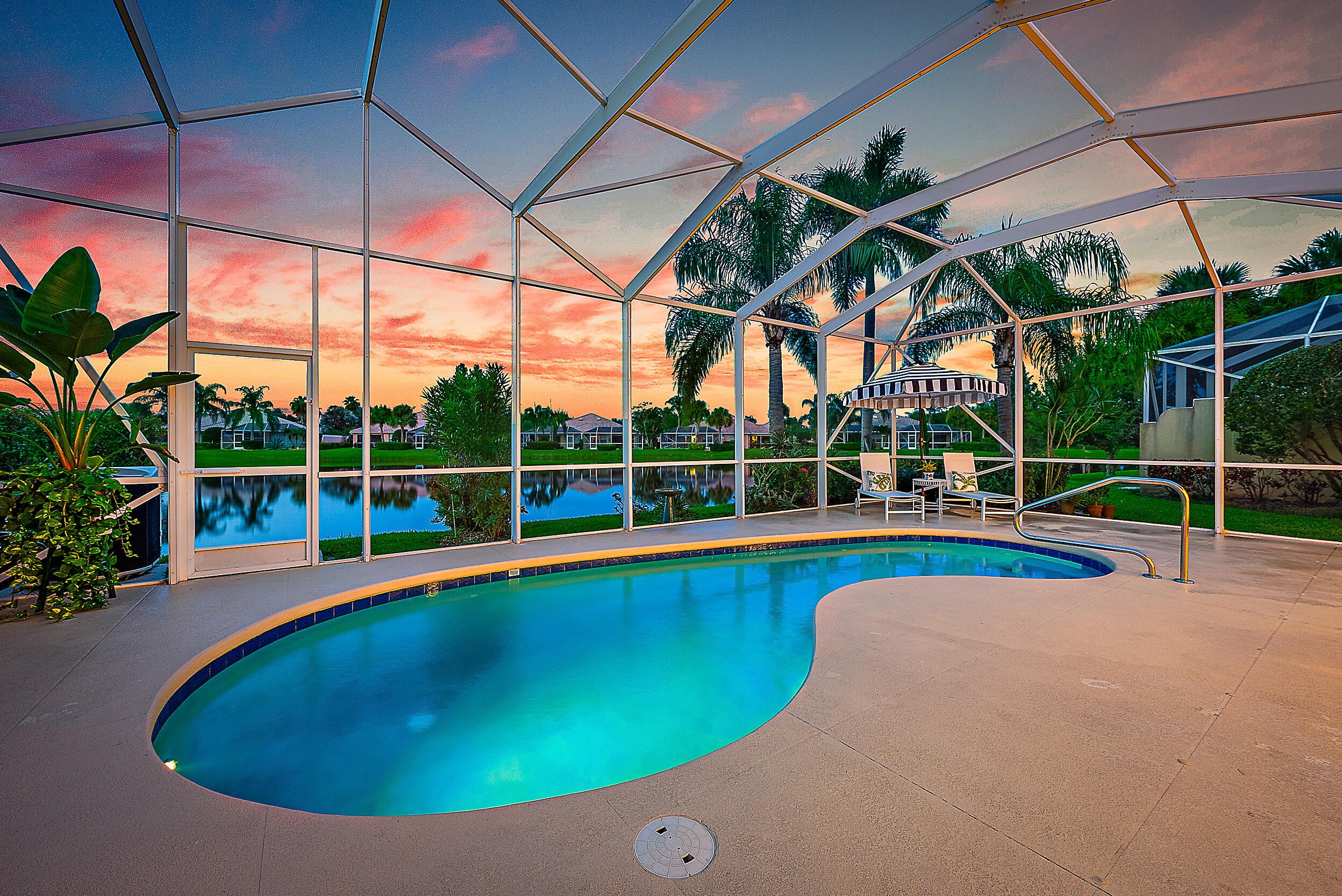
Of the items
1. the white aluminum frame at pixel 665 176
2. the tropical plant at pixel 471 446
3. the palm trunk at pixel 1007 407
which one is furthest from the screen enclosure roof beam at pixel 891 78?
the palm trunk at pixel 1007 407

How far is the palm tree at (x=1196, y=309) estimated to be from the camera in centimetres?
1309

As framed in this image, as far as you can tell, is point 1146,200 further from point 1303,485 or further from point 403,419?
point 403,419

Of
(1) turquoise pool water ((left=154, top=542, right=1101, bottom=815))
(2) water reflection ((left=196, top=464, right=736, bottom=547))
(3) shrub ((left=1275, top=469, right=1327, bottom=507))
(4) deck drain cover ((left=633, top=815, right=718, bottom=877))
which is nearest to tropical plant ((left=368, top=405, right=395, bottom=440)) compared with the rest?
(2) water reflection ((left=196, top=464, right=736, bottom=547))

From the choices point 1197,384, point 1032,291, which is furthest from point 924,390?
point 1197,384

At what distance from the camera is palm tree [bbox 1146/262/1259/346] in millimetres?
13086

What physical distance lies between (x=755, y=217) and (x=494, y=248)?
6698 mm

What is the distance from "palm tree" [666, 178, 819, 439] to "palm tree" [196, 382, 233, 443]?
798cm

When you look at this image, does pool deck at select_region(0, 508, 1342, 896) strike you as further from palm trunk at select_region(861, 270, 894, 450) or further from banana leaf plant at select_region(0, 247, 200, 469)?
palm trunk at select_region(861, 270, 894, 450)

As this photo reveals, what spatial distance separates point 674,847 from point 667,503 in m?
8.46

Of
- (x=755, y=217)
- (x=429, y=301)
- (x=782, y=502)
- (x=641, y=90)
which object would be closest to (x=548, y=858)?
(x=641, y=90)

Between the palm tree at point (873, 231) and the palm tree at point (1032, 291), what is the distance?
54.9 inches

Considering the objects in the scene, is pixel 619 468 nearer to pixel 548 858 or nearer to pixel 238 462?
pixel 238 462

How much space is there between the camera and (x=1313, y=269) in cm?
1120

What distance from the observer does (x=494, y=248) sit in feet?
23.6
